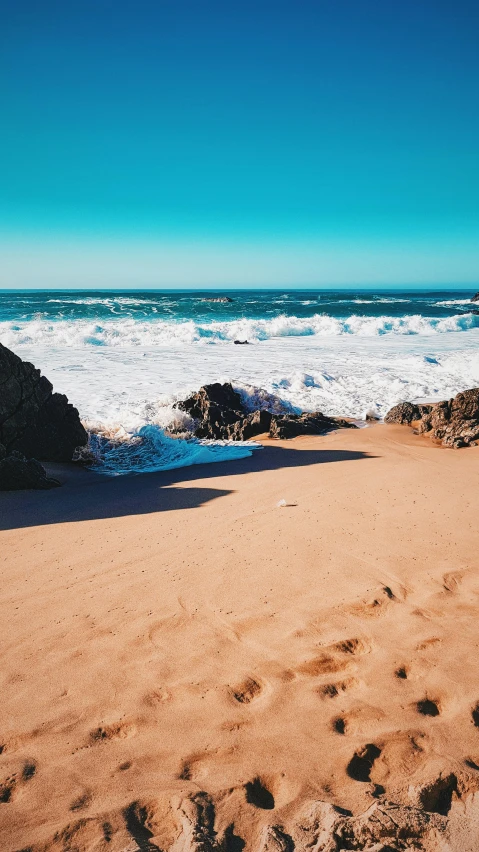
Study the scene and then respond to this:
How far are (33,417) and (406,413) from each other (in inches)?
276

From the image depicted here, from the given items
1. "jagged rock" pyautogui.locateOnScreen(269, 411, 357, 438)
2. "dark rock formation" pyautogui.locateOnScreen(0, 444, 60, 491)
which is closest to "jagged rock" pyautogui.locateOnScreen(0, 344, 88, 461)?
"dark rock formation" pyautogui.locateOnScreen(0, 444, 60, 491)

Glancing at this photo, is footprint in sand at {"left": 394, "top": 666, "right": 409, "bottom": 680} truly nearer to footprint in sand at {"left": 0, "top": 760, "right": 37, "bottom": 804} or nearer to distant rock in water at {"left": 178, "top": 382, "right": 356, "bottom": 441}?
footprint in sand at {"left": 0, "top": 760, "right": 37, "bottom": 804}

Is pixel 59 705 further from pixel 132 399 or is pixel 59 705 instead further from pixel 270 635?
pixel 132 399

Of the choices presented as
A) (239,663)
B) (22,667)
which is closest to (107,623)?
(22,667)

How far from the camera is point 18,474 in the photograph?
5.96m

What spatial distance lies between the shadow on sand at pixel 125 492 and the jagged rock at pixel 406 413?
2911 millimetres

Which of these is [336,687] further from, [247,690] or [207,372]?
[207,372]

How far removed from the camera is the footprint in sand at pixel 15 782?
1.99 m

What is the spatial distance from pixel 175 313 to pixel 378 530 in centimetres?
4541

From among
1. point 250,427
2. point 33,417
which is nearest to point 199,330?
point 250,427

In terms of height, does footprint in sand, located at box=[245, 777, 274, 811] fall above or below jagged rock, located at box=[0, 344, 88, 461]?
below

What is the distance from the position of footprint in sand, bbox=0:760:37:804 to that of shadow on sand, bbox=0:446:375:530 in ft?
9.89

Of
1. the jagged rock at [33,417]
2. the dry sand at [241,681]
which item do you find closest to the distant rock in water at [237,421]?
the jagged rock at [33,417]

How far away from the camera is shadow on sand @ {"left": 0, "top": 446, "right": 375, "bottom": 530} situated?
525 cm
